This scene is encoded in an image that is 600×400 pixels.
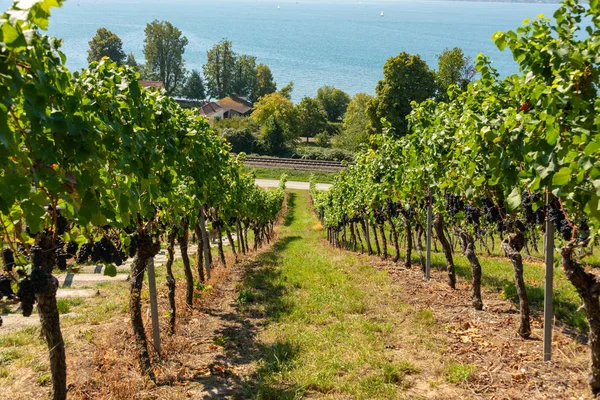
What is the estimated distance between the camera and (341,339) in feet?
19.9

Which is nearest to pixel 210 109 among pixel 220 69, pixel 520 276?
pixel 220 69

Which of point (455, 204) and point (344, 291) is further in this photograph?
point (344, 291)

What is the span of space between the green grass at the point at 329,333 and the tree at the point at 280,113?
51121 millimetres

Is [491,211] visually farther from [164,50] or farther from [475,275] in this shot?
[164,50]

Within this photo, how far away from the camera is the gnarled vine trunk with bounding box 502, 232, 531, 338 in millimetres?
5666

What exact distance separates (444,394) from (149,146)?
3602mm

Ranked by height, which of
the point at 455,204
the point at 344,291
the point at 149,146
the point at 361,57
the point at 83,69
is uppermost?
the point at 361,57

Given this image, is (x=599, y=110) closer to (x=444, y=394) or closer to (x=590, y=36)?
(x=590, y=36)

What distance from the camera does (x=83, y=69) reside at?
4.43 meters

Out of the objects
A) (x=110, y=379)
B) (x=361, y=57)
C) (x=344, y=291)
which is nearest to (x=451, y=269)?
(x=344, y=291)

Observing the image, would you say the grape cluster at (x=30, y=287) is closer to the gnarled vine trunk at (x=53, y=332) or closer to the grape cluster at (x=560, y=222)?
the gnarled vine trunk at (x=53, y=332)

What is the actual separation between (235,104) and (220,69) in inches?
509

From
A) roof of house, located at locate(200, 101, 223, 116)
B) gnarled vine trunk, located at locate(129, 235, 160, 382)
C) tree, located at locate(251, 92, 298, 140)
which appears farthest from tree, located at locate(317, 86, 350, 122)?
gnarled vine trunk, located at locate(129, 235, 160, 382)

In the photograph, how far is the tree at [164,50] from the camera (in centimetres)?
7731
